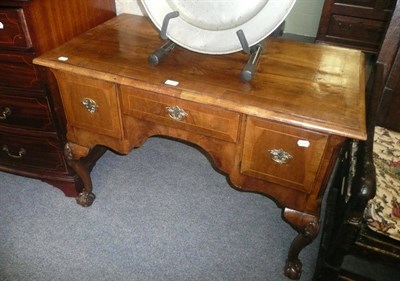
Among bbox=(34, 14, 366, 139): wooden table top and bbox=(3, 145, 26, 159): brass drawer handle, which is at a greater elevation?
bbox=(34, 14, 366, 139): wooden table top

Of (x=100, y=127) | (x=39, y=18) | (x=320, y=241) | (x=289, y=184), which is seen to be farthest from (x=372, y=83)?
(x=39, y=18)

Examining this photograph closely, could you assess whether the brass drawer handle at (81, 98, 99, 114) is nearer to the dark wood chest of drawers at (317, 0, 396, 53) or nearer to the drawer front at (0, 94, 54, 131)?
the drawer front at (0, 94, 54, 131)

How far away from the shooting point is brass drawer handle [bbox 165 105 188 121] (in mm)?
936

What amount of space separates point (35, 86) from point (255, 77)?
0.84 metres

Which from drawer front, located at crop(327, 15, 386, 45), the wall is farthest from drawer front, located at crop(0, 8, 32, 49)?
drawer front, located at crop(327, 15, 386, 45)

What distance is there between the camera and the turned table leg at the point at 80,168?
4.04 feet

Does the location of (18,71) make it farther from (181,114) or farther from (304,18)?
(304,18)

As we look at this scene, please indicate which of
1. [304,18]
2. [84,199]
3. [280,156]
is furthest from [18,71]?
[304,18]

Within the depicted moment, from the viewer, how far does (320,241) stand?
4.37 ft

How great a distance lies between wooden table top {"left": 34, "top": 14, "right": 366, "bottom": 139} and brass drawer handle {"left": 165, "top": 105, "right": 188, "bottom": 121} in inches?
2.6

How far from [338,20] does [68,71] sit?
7.11 feet

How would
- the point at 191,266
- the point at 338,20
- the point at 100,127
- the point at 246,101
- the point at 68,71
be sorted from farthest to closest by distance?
1. the point at 338,20
2. the point at 191,266
3. the point at 100,127
4. the point at 68,71
5. the point at 246,101

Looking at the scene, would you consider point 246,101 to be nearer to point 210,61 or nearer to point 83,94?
point 210,61

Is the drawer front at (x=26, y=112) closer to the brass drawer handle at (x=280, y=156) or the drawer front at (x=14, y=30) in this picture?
the drawer front at (x=14, y=30)
